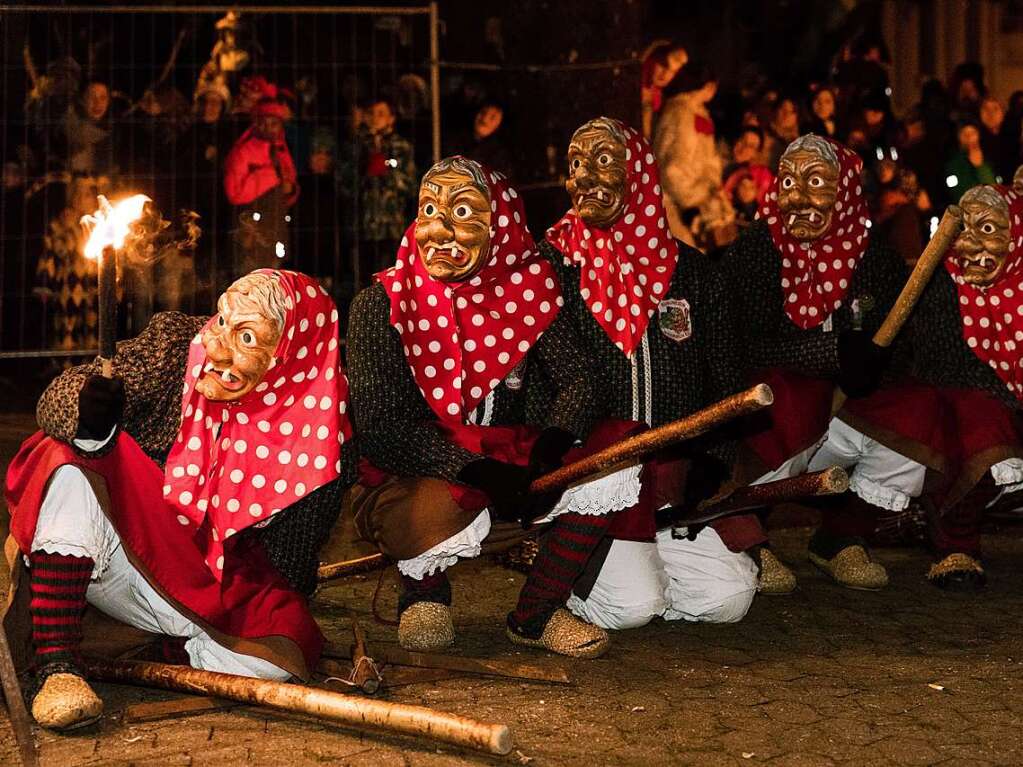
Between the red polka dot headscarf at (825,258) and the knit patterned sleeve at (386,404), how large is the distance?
1627 mm

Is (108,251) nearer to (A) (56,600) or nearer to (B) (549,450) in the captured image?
(A) (56,600)

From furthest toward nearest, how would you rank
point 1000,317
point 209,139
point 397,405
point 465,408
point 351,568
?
point 209,139
point 1000,317
point 351,568
point 465,408
point 397,405

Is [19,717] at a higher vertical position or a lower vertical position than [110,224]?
lower

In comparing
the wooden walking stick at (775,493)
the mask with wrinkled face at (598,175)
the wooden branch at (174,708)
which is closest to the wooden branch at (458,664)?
the wooden branch at (174,708)

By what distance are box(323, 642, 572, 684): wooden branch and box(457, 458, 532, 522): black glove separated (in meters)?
0.45

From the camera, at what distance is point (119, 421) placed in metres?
4.47

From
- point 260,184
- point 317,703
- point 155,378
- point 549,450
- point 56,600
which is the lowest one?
point 317,703

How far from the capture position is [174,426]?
4.82 metres

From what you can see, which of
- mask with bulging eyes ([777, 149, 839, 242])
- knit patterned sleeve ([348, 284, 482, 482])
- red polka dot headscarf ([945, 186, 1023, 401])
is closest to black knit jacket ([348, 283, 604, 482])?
knit patterned sleeve ([348, 284, 482, 482])

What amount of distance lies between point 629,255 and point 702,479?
0.79 m

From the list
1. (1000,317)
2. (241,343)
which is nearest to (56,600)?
(241,343)

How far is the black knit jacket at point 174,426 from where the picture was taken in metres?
4.79

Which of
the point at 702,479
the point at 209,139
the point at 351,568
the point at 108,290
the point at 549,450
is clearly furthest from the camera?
the point at 209,139

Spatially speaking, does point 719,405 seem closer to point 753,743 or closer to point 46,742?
Result: point 753,743
